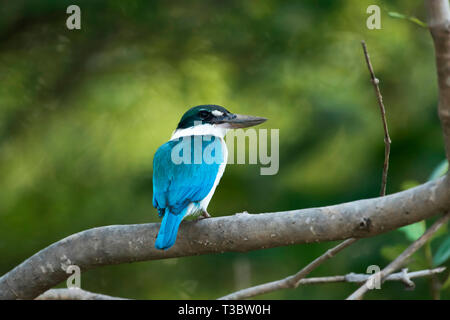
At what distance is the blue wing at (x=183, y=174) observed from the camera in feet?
9.48

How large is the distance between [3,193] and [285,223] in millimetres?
3362

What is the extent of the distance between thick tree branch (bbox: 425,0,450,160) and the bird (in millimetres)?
1276

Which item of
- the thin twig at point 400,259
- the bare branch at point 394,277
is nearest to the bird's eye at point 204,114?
the bare branch at point 394,277

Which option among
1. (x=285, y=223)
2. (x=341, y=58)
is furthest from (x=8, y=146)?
(x=285, y=223)

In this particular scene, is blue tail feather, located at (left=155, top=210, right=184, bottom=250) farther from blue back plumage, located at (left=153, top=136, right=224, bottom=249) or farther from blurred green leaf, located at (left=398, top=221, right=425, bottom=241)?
blurred green leaf, located at (left=398, top=221, right=425, bottom=241)

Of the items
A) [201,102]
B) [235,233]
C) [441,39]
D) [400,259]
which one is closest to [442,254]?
[235,233]

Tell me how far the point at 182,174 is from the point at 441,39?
176 centimetres

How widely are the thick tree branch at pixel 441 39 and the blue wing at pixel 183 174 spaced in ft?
4.88

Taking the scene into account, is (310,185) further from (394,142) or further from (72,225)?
(72,225)

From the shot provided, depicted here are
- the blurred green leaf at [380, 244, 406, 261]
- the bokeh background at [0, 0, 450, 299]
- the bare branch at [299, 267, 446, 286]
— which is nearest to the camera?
the bare branch at [299, 267, 446, 286]

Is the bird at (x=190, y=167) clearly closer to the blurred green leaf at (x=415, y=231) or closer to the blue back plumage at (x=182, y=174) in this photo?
the blue back plumage at (x=182, y=174)

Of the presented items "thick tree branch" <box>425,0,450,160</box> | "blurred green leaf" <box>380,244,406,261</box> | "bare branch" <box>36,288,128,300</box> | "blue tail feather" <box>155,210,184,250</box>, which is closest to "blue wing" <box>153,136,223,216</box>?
"blue tail feather" <box>155,210,184,250</box>

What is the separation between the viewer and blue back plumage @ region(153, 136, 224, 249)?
112 inches

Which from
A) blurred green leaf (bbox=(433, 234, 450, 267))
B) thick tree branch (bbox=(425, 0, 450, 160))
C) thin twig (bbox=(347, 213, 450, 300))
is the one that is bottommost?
thin twig (bbox=(347, 213, 450, 300))
